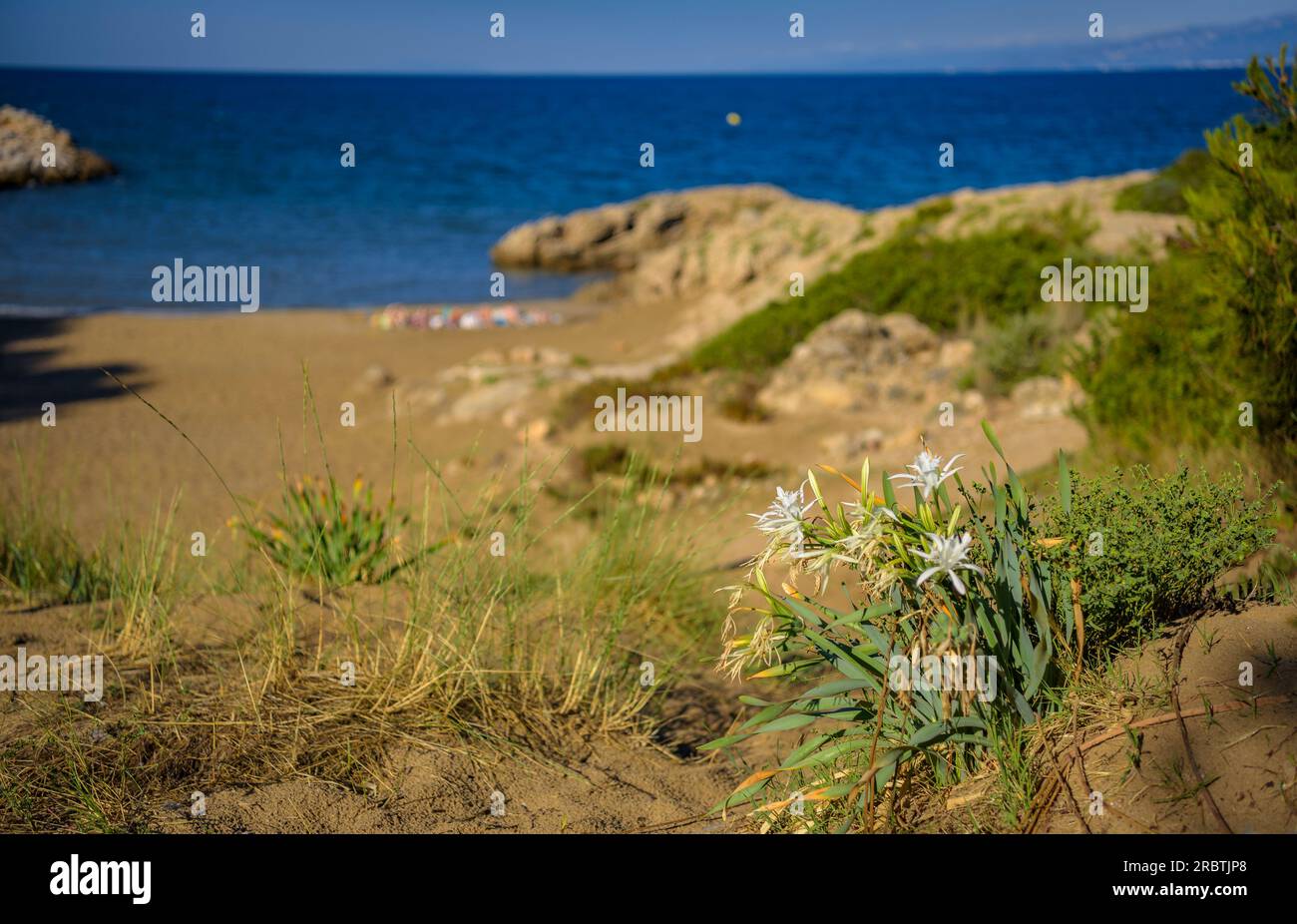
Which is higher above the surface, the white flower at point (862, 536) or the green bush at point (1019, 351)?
the green bush at point (1019, 351)

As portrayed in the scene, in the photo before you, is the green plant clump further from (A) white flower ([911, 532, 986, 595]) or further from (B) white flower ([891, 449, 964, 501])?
(A) white flower ([911, 532, 986, 595])

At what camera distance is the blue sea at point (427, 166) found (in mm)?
25156

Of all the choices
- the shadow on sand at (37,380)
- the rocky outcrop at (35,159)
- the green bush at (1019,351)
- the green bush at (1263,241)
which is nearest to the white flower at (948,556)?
the green bush at (1263,241)

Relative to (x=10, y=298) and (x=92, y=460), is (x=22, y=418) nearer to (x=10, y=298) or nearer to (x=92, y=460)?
(x=92, y=460)

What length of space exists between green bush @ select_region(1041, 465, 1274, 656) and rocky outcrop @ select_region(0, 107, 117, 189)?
1546 inches

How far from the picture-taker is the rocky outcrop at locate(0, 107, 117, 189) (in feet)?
121

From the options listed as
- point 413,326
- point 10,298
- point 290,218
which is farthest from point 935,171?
point 10,298

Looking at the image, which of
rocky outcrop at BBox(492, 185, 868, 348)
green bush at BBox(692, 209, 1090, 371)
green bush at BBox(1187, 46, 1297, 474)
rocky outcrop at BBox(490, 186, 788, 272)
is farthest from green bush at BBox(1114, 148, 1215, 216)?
rocky outcrop at BBox(490, 186, 788, 272)

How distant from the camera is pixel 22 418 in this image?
40.9ft

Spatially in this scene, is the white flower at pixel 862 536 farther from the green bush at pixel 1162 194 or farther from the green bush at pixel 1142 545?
the green bush at pixel 1162 194

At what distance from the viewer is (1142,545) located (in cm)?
288

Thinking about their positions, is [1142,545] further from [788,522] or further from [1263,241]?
[1263,241]

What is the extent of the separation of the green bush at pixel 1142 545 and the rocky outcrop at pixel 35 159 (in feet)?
129
